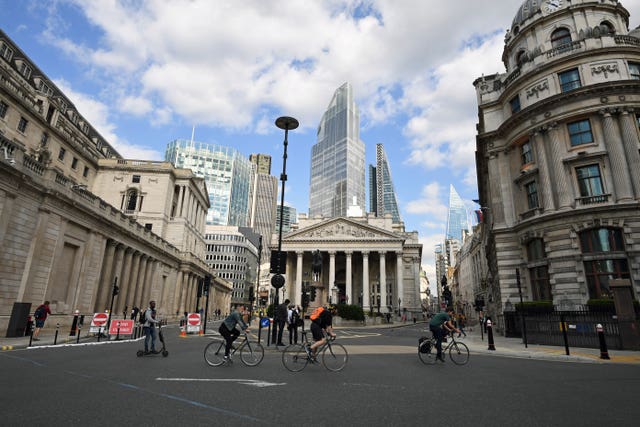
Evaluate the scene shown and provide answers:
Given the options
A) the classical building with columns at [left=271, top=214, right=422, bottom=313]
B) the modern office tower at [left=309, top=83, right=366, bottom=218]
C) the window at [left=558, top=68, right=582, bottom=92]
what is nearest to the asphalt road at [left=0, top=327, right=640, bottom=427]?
the window at [left=558, top=68, right=582, bottom=92]

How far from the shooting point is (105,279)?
29.3m

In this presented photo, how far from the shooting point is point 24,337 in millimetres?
17938

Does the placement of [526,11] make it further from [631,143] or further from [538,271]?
[538,271]

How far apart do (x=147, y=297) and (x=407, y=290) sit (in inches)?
2312

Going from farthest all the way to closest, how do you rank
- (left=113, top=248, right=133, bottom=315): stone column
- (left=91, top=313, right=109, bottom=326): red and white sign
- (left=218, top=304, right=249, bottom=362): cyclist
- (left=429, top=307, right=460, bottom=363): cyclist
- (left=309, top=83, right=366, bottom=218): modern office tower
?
(left=309, top=83, right=366, bottom=218): modern office tower
(left=113, top=248, right=133, bottom=315): stone column
(left=91, top=313, right=109, bottom=326): red and white sign
(left=429, top=307, right=460, bottom=363): cyclist
(left=218, top=304, right=249, bottom=362): cyclist

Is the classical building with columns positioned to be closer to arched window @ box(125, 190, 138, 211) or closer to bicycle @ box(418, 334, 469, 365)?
arched window @ box(125, 190, 138, 211)

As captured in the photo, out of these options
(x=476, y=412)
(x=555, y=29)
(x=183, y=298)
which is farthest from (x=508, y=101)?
(x=183, y=298)

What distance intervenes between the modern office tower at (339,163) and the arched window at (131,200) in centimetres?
11674

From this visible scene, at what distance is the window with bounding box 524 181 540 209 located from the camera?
26.5 metres

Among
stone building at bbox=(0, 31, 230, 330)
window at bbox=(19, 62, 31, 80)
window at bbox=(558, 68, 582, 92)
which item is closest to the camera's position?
stone building at bbox=(0, 31, 230, 330)

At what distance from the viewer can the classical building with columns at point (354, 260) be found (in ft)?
232

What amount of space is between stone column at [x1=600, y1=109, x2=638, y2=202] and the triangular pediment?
4854 centimetres

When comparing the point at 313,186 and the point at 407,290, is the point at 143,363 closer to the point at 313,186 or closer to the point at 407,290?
the point at 407,290

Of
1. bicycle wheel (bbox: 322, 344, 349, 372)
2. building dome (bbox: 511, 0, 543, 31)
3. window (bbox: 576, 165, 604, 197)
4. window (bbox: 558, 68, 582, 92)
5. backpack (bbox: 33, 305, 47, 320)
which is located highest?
building dome (bbox: 511, 0, 543, 31)
